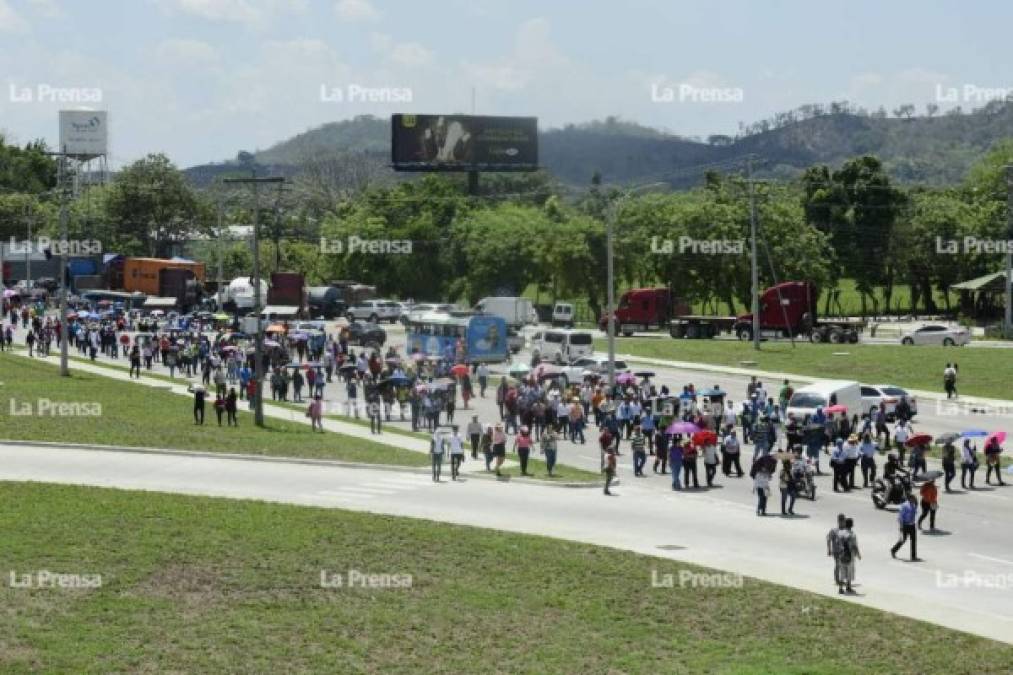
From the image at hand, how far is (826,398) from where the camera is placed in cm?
4812

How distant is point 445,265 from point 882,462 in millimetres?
79969

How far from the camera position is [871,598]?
2644 centimetres

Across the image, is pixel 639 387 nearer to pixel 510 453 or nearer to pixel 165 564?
pixel 510 453

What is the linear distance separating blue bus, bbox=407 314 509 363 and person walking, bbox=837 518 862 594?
39.5 metres

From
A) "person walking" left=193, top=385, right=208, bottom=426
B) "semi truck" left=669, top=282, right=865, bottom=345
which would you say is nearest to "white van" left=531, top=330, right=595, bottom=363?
"semi truck" left=669, top=282, right=865, bottom=345

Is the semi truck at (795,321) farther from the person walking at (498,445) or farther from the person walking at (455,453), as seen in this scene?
the person walking at (455,453)

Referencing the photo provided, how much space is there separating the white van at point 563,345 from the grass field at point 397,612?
125 ft

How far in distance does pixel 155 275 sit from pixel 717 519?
259ft

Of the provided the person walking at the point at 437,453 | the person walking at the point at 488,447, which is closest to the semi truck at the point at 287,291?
the person walking at the point at 488,447

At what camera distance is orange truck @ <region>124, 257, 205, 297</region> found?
10419 centimetres

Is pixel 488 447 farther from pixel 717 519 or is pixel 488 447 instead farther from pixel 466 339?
pixel 466 339

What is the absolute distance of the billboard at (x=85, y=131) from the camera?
566ft

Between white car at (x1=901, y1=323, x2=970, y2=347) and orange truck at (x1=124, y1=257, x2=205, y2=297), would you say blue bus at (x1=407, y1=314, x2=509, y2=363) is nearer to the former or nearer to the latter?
white car at (x1=901, y1=323, x2=970, y2=347)

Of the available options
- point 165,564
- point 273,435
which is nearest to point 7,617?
point 165,564
